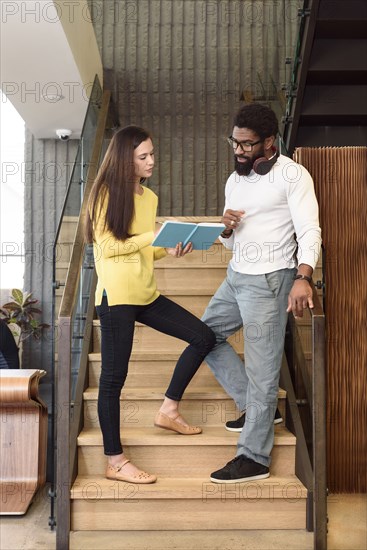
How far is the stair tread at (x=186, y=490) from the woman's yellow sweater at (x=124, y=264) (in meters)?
0.83

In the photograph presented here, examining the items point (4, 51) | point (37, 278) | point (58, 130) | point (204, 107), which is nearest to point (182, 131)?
point (204, 107)

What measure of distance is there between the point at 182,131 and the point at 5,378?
154 inches

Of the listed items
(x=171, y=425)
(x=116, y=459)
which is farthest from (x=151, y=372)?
(x=116, y=459)

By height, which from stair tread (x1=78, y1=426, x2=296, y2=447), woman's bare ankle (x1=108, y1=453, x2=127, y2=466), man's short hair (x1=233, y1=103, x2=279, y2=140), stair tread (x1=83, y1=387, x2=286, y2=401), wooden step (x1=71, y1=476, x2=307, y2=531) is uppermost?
man's short hair (x1=233, y1=103, x2=279, y2=140)

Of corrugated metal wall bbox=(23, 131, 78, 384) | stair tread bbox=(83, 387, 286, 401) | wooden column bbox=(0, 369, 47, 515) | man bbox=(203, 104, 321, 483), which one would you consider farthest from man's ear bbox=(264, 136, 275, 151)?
corrugated metal wall bbox=(23, 131, 78, 384)

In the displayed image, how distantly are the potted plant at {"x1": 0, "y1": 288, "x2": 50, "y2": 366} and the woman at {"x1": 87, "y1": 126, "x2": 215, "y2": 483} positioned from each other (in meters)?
Answer: 3.23

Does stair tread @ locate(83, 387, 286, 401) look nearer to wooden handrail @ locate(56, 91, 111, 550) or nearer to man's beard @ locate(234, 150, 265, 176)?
wooden handrail @ locate(56, 91, 111, 550)

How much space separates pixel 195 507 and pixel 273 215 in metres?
1.37

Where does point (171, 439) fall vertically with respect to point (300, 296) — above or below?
below

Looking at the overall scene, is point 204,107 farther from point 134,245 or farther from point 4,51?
point 134,245

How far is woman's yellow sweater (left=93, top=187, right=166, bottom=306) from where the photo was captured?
3.37m

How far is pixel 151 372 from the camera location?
424 centimetres

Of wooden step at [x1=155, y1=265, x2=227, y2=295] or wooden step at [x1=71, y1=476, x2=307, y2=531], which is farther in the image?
wooden step at [x1=155, y1=265, x2=227, y2=295]

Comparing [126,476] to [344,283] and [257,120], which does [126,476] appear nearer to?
[344,283]
